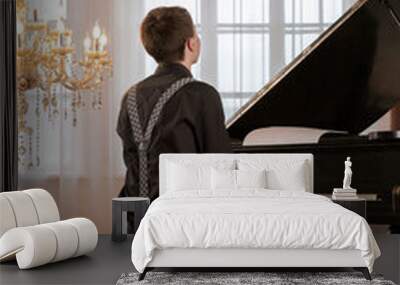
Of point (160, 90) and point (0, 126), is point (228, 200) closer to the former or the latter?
point (160, 90)

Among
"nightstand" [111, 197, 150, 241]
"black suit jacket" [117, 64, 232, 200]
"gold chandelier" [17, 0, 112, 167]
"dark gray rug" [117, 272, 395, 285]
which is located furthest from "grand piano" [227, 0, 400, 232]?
"gold chandelier" [17, 0, 112, 167]

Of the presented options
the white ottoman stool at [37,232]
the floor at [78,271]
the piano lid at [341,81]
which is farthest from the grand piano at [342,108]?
the white ottoman stool at [37,232]

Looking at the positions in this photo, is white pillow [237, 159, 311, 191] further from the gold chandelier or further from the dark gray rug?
the gold chandelier

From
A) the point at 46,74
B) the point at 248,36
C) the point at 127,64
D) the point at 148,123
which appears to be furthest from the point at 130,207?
the point at 248,36

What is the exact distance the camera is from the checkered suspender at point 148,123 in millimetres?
5707

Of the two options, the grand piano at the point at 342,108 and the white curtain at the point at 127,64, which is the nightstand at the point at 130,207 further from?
the white curtain at the point at 127,64

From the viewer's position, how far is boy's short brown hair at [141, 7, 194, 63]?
19.4 feet

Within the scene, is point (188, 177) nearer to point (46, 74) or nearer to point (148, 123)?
point (148, 123)

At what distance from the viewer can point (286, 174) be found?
5.72m

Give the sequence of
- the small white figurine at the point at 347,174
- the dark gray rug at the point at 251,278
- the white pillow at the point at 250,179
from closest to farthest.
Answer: the dark gray rug at the point at 251,278
the small white figurine at the point at 347,174
the white pillow at the point at 250,179

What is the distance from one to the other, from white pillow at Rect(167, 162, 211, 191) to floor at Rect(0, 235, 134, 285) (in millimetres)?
651

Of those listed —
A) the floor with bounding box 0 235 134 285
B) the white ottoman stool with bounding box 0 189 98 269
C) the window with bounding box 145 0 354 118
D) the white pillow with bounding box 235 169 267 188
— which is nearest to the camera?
the floor with bounding box 0 235 134 285

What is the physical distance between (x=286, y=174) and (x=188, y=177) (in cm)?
74

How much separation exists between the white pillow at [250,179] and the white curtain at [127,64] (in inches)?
84.0
